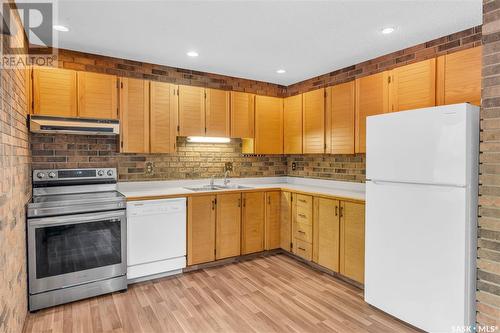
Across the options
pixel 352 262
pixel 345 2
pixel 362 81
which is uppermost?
pixel 345 2

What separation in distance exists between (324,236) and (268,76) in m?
2.29

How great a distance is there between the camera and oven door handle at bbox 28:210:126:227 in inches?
99.0

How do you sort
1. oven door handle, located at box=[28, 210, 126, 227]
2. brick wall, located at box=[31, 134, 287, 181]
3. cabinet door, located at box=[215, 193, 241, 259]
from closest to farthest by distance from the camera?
oven door handle, located at box=[28, 210, 126, 227], brick wall, located at box=[31, 134, 287, 181], cabinet door, located at box=[215, 193, 241, 259]

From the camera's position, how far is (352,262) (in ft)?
9.86

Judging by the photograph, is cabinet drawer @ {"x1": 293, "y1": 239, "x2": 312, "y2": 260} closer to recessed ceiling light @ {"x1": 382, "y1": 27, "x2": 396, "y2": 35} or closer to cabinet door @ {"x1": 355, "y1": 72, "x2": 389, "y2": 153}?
cabinet door @ {"x1": 355, "y1": 72, "x2": 389, "y2": 153}

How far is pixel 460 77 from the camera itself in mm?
2432

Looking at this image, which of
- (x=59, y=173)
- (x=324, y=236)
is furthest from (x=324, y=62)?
(x=59, y=173)

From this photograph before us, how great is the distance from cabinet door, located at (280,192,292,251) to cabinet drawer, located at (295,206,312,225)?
140mm

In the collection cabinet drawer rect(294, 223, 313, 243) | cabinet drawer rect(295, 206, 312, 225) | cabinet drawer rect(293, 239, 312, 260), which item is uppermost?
cabinet drawer rect(295, 206, 312, 225)

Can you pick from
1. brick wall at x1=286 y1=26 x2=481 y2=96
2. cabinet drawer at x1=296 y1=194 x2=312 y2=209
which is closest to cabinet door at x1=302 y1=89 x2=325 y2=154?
brick wall at x1=286 y1=26 x2=481 y2=96

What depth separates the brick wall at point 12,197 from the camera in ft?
5.53

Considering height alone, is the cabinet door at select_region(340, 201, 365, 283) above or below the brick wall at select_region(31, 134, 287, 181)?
below

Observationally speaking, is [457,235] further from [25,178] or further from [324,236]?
[25,178]

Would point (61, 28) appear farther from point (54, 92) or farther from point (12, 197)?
point (12, 197)
